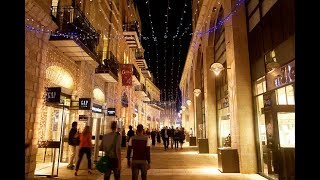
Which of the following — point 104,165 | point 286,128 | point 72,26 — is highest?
point 72,26

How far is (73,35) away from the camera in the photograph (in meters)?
10.8

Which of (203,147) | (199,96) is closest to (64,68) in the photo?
(203,147)

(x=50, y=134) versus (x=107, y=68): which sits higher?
(x=107, y=68)

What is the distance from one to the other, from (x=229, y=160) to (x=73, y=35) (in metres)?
8.08

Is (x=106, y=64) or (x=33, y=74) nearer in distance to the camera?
(x=33, y=74)

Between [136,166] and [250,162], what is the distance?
4.91 metres

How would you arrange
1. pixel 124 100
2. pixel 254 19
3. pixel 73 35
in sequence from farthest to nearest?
pixel 124 100, pixel 73 35, pixel 254 19

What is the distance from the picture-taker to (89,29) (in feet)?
43.6

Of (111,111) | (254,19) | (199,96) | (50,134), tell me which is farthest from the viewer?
(199,96)

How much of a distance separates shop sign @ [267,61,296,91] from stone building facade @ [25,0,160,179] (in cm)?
690

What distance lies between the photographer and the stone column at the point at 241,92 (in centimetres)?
883

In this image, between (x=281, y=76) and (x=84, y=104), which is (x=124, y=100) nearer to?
(x=84, y=104)
